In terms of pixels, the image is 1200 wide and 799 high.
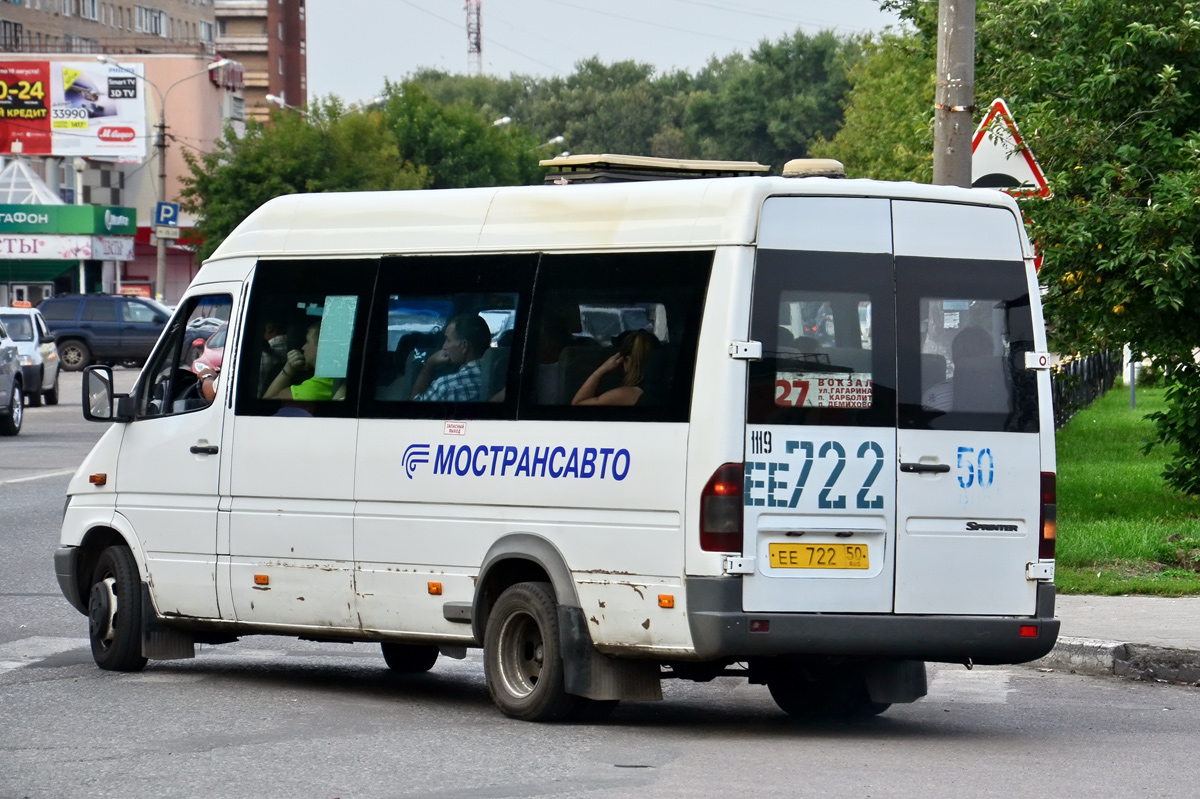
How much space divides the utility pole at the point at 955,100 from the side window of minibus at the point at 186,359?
4564mm

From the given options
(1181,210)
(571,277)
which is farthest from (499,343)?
(1181,210)

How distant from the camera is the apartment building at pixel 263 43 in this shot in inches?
5148

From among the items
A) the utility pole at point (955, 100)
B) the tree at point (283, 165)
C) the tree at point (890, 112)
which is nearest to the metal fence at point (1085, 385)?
the tree at point (890, 112)

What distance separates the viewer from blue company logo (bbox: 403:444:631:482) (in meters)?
7.75

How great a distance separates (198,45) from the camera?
118 m

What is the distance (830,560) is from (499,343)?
1.77 meters

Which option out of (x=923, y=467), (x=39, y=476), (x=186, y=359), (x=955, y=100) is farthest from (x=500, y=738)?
(x=39, y=476)

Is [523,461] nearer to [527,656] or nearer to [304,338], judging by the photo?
[527,656]

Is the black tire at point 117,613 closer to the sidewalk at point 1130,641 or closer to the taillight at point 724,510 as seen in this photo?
the taillight at point 724,510

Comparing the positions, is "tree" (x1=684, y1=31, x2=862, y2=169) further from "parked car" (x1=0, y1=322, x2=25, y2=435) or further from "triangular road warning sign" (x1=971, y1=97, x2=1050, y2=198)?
"triangular road warning sign" (x1=971, y1=97, x2=1050, y2=198)

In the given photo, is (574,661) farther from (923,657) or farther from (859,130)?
(859,130)

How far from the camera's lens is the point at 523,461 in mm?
8062

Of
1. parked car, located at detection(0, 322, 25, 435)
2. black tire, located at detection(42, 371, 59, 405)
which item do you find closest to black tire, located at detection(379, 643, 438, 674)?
parked car, located at detection(0, 322, 25, 435)

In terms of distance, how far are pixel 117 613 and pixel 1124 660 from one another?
201 inches
